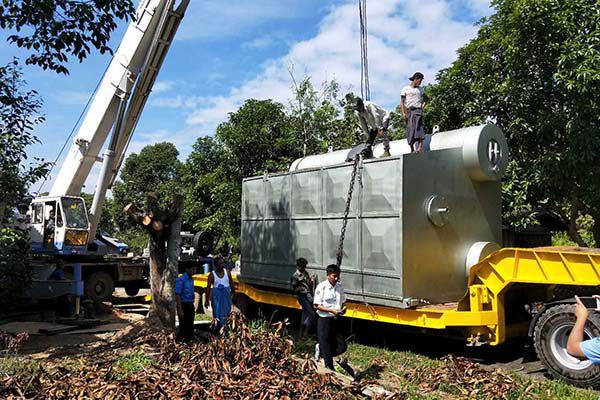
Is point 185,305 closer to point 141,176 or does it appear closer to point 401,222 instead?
point 401,222

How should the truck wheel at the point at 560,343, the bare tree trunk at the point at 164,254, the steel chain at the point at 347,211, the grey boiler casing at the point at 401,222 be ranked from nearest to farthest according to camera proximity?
the truck wheel at the point at 560,343 < the grey boiler casing at the point at 401,222 < the steel chain at the point at 347,211 < the bare tree trunk at the point at 164,254

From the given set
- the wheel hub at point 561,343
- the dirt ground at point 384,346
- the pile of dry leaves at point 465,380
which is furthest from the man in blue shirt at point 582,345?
the wheel hub at point 561,343

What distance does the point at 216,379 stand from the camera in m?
5.94

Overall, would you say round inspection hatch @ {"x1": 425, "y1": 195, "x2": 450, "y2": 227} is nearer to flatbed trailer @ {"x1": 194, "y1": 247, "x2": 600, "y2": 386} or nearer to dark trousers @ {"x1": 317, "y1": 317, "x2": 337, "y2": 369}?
flatbed trailer @ {"x1": 194, "y1": 247, "x2": 600, "y2": 386}

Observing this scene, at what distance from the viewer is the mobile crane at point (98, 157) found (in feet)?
43.9

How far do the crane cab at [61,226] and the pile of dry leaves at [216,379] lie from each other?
816cm

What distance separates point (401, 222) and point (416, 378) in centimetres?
236

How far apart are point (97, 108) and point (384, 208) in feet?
28.2

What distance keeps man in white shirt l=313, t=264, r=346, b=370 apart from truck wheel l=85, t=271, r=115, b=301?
999cm

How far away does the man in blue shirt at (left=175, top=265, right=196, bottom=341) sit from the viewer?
383 inches

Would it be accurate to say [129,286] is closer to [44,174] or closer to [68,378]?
[44,174]

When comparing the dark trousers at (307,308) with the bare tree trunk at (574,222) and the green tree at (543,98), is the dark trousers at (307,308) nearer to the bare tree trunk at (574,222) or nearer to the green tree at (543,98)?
the green tree at (543,98)

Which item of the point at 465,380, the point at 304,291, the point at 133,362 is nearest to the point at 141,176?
the point at 304,291

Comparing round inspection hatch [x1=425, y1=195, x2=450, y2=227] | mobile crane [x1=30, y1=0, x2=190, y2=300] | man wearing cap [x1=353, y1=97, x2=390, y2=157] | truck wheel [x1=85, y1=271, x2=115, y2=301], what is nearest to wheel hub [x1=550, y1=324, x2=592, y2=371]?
round inspection hatch [x1=425, y1=195, x2=450, y2=227]
